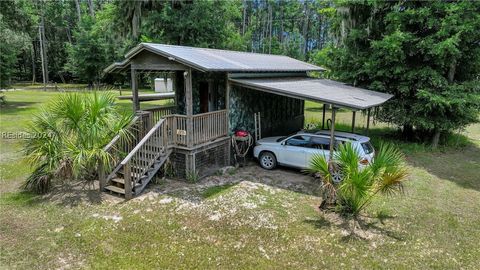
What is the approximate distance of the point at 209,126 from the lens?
991 centimetres

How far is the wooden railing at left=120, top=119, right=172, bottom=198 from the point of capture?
27.8ft

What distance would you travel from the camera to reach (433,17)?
1240 centimetres

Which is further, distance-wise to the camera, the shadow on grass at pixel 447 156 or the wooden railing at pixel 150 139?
the shadow on grass at pixel 447 156

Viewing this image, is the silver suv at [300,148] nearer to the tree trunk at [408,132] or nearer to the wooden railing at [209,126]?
the wooden railing at [209,126]

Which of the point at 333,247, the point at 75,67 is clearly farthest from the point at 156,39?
the point at 75,67

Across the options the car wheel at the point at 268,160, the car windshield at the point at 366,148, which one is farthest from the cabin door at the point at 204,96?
the car windshield at the point at 366,148

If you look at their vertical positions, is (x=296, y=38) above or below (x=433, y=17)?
above

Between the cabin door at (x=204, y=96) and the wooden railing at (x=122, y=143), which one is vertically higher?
the cabin door at (x=204, y=96)

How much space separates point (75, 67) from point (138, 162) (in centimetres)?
3757

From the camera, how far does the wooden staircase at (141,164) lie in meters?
8.11

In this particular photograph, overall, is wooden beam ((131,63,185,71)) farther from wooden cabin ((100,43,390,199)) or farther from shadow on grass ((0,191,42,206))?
shadow on grass ((0,191,42,206))

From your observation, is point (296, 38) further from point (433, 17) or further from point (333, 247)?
point (333, 247)

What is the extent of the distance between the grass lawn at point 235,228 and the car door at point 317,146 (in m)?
0.89

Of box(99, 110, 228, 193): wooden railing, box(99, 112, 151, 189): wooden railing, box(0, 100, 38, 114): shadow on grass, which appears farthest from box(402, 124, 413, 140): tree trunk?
box(0, 100, 38, 114): shadow on grass
